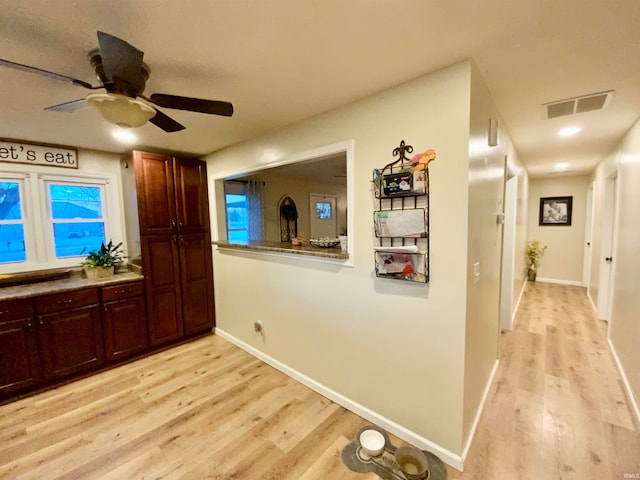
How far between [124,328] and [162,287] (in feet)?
1.72

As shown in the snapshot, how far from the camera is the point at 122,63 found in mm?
1146

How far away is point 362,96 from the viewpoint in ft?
6.13

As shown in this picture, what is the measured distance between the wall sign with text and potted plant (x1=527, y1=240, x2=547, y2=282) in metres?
7.69

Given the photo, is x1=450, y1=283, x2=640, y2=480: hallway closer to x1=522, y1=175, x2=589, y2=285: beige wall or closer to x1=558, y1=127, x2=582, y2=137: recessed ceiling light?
x1=558, y1=127, x2=582, y2=137: recessed ceiling light

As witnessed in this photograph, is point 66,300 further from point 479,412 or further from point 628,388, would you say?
point 628,388

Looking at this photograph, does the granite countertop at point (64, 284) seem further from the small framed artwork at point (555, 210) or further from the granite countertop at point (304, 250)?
the small framed artwork at point (555, 210)

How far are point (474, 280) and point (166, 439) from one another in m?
2.33

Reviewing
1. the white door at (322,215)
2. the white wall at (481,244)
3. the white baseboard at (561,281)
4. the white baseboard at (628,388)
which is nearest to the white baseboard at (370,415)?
the white wall at (481,244)

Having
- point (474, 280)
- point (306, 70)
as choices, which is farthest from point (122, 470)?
point (306, 70)

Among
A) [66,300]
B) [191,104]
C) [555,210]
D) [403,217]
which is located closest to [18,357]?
[66,300]

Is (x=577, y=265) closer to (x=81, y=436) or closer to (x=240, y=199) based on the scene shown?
(x=240, y=199)

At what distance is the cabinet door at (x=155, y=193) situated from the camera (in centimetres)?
292

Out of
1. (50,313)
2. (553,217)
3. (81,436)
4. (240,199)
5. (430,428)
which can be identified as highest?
(240,199)

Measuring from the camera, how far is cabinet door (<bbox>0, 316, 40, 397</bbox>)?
2.28 m
